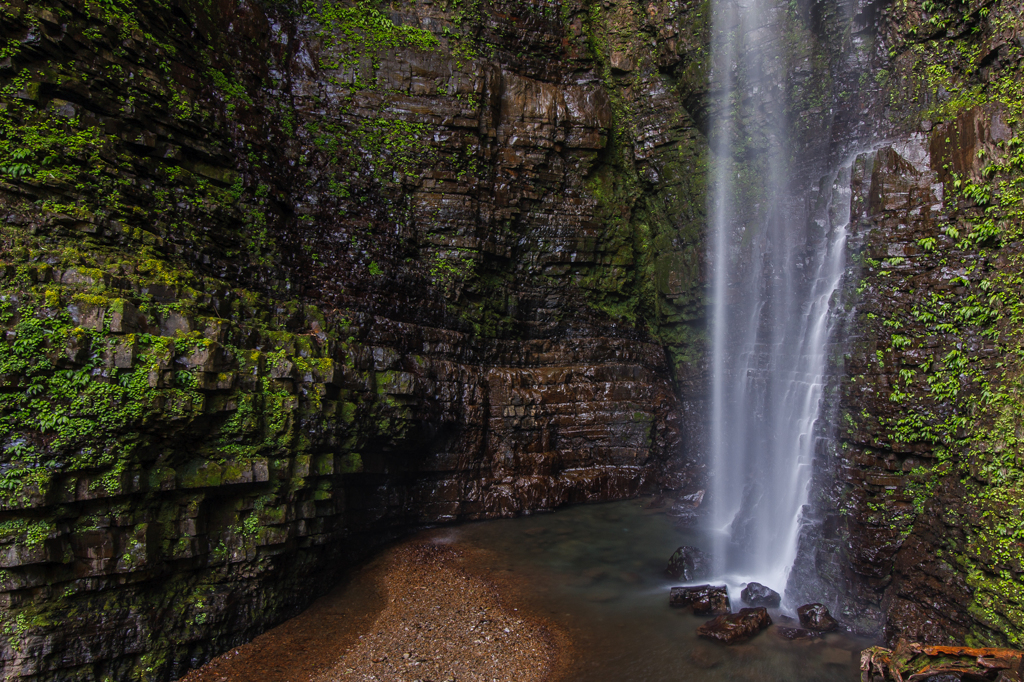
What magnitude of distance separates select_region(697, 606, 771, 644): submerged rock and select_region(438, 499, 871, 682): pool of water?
0.12 m

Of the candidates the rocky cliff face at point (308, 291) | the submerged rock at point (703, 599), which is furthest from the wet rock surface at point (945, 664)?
the rocky cliff face at point (308, 291)

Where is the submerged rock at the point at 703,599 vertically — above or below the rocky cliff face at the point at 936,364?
below

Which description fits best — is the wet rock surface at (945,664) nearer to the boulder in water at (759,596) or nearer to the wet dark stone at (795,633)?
the wet dark stone at (795,633)

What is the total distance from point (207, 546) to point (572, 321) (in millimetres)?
13339

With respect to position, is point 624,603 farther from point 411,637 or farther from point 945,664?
point 945,664

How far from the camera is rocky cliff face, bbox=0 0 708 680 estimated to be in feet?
24.2

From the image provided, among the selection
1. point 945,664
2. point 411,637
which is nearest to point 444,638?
point 411,637

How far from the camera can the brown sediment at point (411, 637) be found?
8125mm

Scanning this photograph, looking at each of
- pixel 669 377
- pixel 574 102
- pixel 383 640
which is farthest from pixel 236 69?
pixel 669 377

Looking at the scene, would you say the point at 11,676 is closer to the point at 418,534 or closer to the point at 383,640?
the point at 383,640

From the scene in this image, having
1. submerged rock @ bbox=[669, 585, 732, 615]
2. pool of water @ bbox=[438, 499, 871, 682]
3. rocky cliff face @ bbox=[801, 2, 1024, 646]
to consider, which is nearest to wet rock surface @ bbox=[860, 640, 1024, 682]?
rocky cliff face @ bbox=[801, 2, 1024, 646]

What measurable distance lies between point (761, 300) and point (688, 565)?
8.38 m

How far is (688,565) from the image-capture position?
11672mm

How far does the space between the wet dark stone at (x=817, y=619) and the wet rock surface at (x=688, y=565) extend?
2331mm
